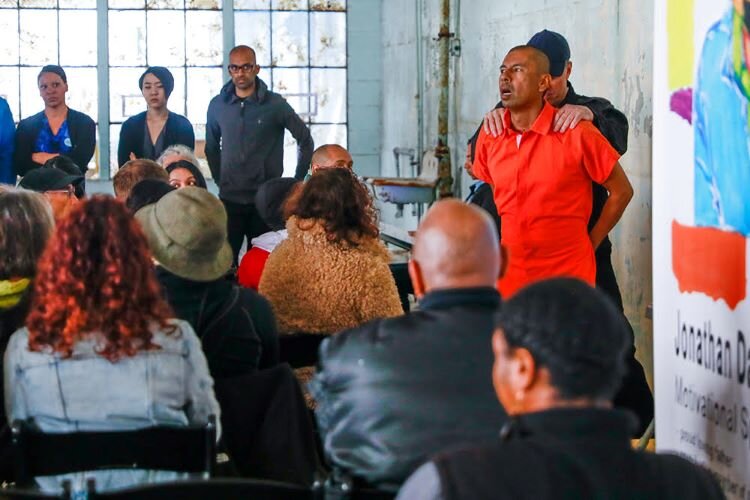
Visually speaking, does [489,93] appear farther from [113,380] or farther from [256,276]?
[113,380]

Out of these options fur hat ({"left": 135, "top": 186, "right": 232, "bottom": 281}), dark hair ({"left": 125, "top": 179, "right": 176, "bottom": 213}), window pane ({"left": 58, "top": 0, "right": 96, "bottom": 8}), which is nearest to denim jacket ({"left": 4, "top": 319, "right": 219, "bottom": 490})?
fur hat ({"left": 135, "top": 186, "right": 232, "bottom": 281})

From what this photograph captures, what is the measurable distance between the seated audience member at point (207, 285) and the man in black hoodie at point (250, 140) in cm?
431

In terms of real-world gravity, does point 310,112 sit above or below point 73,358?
above

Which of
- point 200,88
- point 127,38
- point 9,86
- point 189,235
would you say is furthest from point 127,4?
point 189,235

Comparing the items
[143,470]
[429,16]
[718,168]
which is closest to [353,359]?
[143,470]

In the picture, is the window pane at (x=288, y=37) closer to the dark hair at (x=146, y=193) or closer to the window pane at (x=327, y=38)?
the window pane at (x=327, y=38)

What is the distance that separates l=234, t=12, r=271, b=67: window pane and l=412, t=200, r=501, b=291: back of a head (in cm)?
1025

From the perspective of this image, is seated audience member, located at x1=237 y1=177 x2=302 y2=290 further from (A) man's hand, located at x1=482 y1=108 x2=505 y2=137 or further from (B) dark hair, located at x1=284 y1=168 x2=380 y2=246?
(A) man's hand, located at x1=482 y1=108 x2=505 y2=137

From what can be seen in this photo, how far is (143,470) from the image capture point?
2801 millimetres

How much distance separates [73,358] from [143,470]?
27 cm

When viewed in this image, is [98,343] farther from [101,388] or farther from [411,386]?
[411,386]

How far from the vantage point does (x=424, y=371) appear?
94.3 inches

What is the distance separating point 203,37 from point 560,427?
1125cm

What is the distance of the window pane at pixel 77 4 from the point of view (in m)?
12.5
